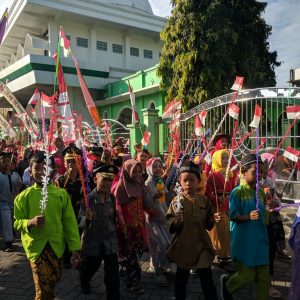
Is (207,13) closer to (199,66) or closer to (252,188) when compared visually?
(199,66)

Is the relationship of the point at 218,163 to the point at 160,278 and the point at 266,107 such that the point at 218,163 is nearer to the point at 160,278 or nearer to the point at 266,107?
the point at 160,278

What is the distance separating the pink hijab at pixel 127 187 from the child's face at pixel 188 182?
0.82 metres

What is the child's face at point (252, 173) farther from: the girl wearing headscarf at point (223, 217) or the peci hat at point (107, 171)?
the peci hat at point (107, 171)

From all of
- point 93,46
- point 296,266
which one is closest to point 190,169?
point 296,266

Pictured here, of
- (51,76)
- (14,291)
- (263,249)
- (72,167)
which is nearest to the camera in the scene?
(263,249)

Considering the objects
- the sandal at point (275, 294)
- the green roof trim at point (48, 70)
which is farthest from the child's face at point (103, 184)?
the green roof trim at point (48, 70)

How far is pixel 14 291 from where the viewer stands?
12.6 ft

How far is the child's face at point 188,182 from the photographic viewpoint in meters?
3.09

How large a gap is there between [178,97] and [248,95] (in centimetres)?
546

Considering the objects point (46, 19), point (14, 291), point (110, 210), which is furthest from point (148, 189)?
point (46, 19)

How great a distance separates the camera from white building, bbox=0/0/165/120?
22.5 meters

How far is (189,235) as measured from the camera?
3113 mm

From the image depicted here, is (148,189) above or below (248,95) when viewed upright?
below

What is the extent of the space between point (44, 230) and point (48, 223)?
0.21 feet
